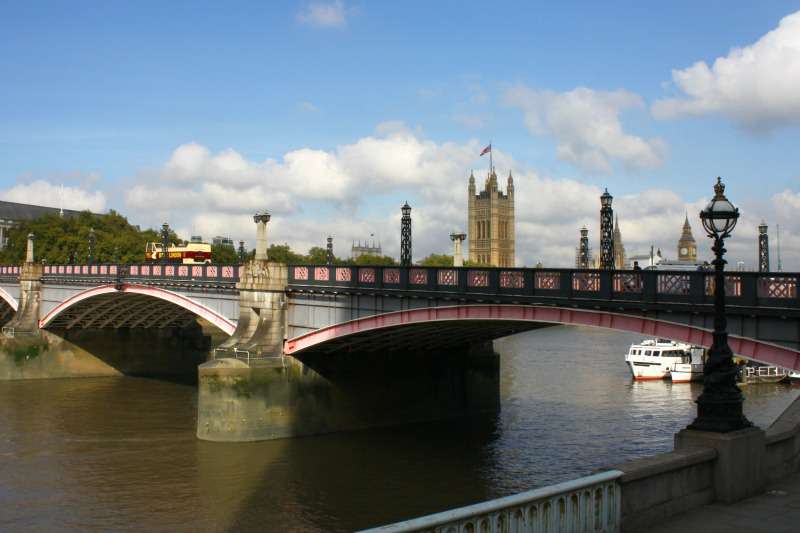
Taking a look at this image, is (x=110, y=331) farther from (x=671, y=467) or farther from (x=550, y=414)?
(x=671, y=467)

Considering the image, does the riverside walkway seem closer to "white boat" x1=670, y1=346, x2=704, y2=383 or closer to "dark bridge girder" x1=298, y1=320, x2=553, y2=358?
"dark bridge girder" x1=298, y1=320, x2=553, y2=358

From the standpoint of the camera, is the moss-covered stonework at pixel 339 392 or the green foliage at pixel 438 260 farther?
the green foliage at pixel 438 260

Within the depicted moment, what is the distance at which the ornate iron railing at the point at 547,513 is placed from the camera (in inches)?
267

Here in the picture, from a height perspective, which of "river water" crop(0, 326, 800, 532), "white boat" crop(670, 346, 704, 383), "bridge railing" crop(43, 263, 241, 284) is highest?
"bridge railing" crop(43, 263, 241, 284)

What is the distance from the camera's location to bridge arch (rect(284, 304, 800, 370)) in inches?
629

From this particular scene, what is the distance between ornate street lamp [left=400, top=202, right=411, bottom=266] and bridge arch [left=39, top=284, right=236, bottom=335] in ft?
53.5

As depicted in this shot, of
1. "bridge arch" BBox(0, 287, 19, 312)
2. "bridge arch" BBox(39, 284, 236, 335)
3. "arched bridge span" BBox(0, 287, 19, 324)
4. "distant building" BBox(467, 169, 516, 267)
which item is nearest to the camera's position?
"bridge arch" BBox(39, 284, 236, 335)

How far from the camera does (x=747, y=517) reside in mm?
9234

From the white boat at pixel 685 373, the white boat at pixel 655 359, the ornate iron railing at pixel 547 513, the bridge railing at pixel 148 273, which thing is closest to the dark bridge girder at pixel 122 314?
the bridge railing at pixel 148 273

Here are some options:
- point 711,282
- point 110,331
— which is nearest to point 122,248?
point 110,331

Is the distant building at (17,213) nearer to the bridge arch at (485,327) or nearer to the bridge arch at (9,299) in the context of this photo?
the bridge arch at (9,299)

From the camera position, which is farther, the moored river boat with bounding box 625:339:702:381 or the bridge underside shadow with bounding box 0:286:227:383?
the moored river boat with bounding box 625:339:702:381

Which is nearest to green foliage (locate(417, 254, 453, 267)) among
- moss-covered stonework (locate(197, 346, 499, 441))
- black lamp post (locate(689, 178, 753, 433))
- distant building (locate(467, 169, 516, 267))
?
distant building (locate(467, 169, 516, 267))

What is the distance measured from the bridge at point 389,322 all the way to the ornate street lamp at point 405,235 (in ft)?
7.72
